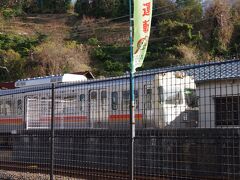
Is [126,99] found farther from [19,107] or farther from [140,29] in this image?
[19,107]

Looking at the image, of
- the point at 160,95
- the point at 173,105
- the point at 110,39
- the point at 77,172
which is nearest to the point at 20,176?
the point at 77,172

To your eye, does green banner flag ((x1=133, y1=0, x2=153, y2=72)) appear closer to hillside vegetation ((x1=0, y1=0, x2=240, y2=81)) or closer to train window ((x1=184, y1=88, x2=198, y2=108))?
train window ((x1=184, y1=88, x2=198, y2=108))

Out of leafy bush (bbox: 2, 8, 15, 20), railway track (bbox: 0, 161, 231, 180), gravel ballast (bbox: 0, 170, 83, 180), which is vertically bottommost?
gravel ballast (bbox: 0, 170, 83, 180)

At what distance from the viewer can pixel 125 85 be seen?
11.0 m

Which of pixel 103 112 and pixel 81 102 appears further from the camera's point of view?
pixel 81 102

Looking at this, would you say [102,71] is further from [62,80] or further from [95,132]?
[95,132]

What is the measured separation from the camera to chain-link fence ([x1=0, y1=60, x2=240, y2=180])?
25.7ft

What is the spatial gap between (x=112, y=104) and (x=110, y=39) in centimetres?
5521

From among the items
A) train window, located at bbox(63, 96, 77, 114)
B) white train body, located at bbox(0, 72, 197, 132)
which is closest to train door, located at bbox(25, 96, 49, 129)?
white train body, located at bbox(0, 72, 197, 132)

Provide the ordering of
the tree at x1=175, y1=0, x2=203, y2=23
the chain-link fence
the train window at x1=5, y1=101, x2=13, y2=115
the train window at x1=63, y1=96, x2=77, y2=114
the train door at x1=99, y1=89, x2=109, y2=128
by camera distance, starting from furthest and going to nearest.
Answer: the tree at x1=175, y1=0, x2=203, y2=23 < the train window at x1=5, y1=101, x2=13, y2=115 < the train window at x1=63, y1=96, x2=77, y2=114 < the train door at x1=99, y1=89, x2=109, y2=128 < the chain-link fence

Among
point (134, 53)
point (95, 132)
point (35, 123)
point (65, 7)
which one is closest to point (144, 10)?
point (134, 53)

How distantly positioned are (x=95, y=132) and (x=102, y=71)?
38.8m

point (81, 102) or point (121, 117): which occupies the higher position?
point (81, 102)

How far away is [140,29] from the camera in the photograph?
871 cm
